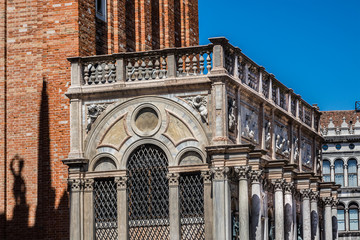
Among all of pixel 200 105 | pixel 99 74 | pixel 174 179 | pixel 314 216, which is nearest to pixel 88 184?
pixel 174 179

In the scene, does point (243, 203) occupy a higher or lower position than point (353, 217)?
lower

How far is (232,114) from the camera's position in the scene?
28.9 m

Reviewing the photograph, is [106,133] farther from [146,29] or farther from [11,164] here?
[146,29]

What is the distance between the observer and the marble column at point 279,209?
3300 centimetres

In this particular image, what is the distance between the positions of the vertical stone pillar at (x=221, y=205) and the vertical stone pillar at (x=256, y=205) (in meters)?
2.01

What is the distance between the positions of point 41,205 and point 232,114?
7.29m

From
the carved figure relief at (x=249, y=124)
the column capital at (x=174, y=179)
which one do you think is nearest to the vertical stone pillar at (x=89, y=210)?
the column capital at (x=174, y=179)

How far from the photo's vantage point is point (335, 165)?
233ft

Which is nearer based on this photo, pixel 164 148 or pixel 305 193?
pixel 164 148

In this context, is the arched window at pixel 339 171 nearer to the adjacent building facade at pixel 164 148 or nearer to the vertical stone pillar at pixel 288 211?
the vertical stone pillar at pixel 288 211

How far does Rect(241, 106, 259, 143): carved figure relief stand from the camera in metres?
30.6

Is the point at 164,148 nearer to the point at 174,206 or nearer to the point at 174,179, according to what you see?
the point at 174,179

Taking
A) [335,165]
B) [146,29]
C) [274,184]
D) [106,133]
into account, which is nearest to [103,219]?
[106,133]

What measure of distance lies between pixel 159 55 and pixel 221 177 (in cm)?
445
